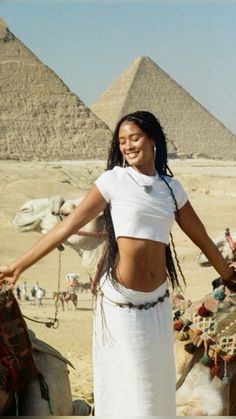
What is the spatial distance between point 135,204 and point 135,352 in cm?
Result: 51

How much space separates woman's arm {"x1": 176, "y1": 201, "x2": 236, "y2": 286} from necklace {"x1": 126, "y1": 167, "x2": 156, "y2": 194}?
18 centimetres

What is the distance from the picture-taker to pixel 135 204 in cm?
355

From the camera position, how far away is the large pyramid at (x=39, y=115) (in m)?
116

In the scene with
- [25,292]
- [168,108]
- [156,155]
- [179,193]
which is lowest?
[179,193]

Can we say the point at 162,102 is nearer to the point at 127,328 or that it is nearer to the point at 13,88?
the point at 13,88

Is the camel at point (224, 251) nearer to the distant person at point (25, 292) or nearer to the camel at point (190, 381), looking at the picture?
the camel at point (190, 381)

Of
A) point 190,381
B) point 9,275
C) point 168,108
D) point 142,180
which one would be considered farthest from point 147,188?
point 168,108

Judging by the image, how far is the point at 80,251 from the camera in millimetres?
4625

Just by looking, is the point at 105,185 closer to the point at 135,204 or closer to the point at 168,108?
the point at 135,204

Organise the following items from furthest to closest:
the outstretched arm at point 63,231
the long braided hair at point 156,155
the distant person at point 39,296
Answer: the distant person at point 39,296
the long braided hair at point 156,155
the outstretched arm at point 63,231

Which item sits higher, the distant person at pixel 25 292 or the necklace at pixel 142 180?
the distant person at pixel 25 292

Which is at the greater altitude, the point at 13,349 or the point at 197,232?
the point at 197,232

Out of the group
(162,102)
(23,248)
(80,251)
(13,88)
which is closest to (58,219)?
(80,251)

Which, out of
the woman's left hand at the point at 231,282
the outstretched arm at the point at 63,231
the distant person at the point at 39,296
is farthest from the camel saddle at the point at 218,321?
the distant person at the point at 39,296
